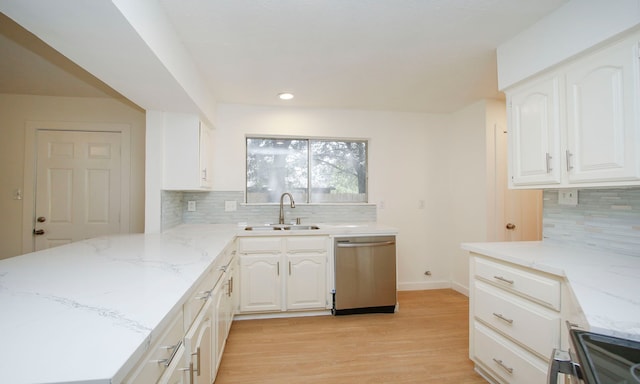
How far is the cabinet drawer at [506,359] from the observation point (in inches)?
58.4

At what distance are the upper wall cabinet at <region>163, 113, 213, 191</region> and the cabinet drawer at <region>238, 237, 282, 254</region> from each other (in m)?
0.70

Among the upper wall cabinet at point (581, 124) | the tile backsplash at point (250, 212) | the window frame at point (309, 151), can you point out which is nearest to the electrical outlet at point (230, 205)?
the tile backsplash at point (250, 212)

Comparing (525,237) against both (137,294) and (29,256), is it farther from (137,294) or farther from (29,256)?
(29,256)

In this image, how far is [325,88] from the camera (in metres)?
2.94

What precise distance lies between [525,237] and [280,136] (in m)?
3.09

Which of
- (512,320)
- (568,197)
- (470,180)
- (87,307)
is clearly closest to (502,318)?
(512,320)

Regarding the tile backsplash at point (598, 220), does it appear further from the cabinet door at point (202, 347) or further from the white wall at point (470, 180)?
the cabinet door at point (202, 347)

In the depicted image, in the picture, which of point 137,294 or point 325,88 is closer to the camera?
point 137,294

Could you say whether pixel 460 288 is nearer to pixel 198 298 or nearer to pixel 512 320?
pixel 512 320

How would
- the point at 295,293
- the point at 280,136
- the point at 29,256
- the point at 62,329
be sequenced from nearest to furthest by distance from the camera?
the point at 62,329, the point at 29,256, the point at 295,293, the point at 280,136

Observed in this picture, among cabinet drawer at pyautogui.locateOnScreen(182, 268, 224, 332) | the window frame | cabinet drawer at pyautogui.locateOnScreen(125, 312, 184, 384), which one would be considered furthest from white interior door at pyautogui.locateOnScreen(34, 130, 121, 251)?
cabinet drawer at pyautogui.locateOnScreen(125, 312, 184, 384)

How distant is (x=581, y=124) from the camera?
63.2 inches

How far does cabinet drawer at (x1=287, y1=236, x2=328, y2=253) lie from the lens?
115 inches

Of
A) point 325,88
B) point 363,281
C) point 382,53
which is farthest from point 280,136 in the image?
point 363,281
